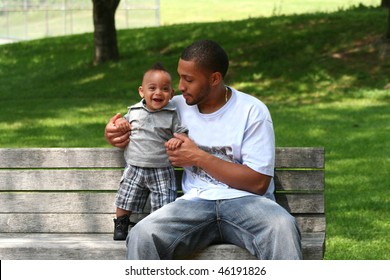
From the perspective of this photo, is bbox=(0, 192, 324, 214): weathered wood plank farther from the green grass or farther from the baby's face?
the green grass

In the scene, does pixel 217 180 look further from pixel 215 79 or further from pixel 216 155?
pixel 215 79

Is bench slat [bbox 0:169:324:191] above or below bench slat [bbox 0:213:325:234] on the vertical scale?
above

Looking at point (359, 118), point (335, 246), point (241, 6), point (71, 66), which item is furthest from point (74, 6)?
point (335, 246)

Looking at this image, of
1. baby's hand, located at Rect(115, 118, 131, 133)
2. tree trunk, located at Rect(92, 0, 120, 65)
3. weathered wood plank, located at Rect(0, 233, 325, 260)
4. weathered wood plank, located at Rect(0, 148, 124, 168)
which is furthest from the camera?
tree trunk, located at Rect(92, 0, 120, 65)

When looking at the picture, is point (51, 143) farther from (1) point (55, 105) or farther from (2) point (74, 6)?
(2) point (74, 6)

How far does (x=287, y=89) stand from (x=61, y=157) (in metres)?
10.8

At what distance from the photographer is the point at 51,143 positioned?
11641 millimetres

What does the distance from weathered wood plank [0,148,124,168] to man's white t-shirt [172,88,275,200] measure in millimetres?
535

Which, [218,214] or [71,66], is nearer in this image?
[218,214]

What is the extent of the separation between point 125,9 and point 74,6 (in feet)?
6.48

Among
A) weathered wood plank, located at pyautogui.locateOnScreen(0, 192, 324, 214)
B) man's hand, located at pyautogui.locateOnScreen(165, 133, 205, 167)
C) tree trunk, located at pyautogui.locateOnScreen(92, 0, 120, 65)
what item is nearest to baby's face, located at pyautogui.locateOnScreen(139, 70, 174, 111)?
man's hand, located at pyautogui.locateOnScreen(165, 133, 205, 167)

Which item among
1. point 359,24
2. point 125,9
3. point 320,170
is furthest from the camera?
point 125,9

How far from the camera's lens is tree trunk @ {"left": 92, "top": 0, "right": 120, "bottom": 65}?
64.2 feet
